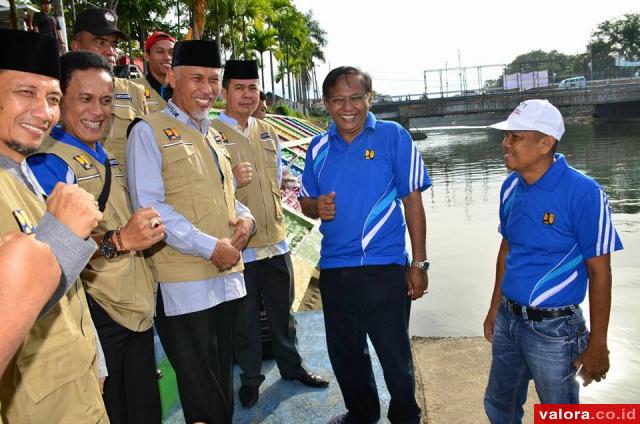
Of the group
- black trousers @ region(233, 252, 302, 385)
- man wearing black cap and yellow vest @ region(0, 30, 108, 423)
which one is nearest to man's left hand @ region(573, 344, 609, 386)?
black trousers @ region(233, 252, 302, 385)

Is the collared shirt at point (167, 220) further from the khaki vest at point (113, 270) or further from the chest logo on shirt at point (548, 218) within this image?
the chest logo on shirt at point (548, 218)

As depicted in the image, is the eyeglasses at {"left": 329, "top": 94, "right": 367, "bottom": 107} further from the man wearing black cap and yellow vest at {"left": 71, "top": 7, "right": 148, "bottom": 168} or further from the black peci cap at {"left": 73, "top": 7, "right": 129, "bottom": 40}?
the black peci cap at {"left": 73, "top": 7, "right": 129, "bottom": 40}

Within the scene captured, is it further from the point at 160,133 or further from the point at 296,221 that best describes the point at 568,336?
the point at 296,221

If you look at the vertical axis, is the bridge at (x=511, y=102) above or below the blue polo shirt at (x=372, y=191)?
above

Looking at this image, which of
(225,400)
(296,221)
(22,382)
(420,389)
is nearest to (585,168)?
(296,221)

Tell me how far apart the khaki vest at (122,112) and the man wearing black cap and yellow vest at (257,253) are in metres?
0.65

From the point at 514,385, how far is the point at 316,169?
1783mm

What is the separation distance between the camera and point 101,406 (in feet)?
5.84

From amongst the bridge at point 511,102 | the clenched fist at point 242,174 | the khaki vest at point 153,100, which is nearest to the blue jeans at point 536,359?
the clenched fist at point 242,174

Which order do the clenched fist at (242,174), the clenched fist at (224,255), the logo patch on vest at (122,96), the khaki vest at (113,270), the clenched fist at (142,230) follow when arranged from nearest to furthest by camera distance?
1. the clenched fist at (142,230)
2. the khaki vest at (113,270)
3. the clenched fist at (224,255)
4. the clenched fist at (242,174)
5. the logo patch on vest at (122,96)

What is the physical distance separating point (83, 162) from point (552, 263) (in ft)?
7.96

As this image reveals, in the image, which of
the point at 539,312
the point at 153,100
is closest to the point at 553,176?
the point at 539,312

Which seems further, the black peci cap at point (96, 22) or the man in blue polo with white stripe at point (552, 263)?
the black peci cap at point (96, 22)

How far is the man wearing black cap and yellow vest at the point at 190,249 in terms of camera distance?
273 centimetres
